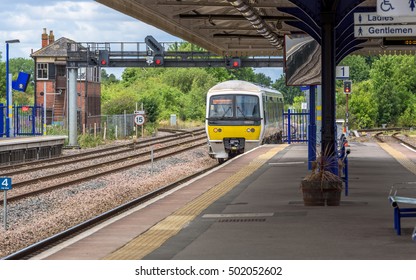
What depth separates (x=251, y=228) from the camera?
584 inches

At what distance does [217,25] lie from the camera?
1352 inches

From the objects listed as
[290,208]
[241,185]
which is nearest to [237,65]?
[241,185]

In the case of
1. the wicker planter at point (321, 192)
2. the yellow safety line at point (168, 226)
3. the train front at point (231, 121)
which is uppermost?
the train front at point (231, 121)

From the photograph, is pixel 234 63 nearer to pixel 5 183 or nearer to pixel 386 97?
pixel 386 97

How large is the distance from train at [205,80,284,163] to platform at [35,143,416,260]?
46.3 feet

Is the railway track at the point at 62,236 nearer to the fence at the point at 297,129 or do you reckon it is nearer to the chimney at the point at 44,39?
the fence at the point at 297,129

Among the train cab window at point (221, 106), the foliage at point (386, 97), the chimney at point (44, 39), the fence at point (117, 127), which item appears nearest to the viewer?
the train cab window at point (221, 106)

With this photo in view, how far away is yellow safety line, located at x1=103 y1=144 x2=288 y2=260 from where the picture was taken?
41.7 feet

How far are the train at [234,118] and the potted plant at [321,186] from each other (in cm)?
2119

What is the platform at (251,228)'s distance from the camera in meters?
12.3

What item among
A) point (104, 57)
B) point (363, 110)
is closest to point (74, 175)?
point (104, 57)

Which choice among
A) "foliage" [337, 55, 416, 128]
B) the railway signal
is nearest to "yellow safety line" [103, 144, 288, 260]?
the railway signal

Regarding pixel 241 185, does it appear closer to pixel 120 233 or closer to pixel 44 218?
pixel 44 218

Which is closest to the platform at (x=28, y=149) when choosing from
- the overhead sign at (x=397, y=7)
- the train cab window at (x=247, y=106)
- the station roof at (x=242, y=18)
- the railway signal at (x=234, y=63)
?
the station roof at (x=242, y=18)
